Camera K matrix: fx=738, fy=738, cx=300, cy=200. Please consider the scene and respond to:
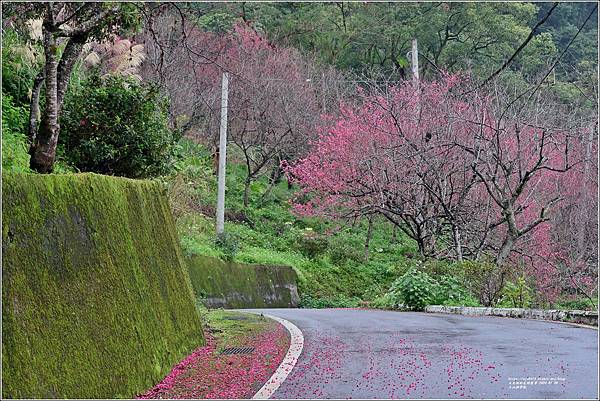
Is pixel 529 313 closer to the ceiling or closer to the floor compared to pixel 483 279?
closer to the floor

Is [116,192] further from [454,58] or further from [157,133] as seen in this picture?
[454,58]

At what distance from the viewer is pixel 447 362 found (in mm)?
8586

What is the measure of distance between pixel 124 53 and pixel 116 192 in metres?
14.5

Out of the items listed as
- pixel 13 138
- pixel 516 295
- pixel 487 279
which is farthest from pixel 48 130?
pixel 516 295

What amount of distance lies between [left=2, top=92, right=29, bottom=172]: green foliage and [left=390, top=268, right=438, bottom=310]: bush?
994cm

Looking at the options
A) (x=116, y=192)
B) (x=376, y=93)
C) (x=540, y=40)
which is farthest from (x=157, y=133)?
(x=540, y=40)

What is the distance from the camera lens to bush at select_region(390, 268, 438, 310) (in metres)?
18.2

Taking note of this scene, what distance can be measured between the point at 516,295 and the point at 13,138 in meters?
11.5

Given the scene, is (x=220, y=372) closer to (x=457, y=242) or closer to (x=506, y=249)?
(x=506, y=249)

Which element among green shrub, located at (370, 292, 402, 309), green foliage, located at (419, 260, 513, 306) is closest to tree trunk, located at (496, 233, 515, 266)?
green foliage, located at (419, 260, 513, 306)

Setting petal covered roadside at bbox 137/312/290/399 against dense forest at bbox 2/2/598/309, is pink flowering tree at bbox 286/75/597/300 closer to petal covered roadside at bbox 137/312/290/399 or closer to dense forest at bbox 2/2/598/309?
dense forest at bbox 2/2/598/309

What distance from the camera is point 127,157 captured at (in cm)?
1527

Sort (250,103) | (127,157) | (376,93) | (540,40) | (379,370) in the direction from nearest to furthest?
(379,370), (127,157), (376,93), (540,40), (250,103)

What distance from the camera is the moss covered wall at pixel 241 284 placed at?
23109mm
